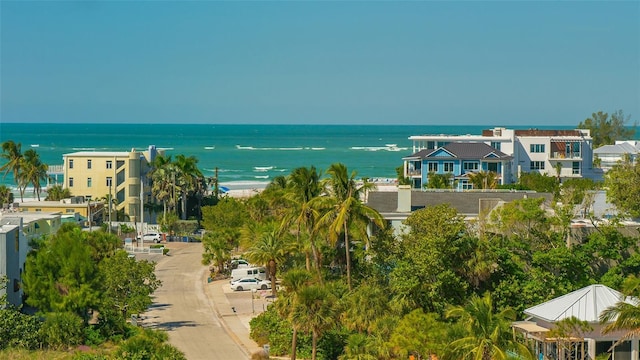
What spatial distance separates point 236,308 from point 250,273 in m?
7.82

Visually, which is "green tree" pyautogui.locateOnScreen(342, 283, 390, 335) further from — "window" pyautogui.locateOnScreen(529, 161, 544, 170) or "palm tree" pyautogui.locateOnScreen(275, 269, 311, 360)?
"window" pyautogui.locateOnScreen(529, 161, 544, 170)

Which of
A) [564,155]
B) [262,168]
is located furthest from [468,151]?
[262,168]

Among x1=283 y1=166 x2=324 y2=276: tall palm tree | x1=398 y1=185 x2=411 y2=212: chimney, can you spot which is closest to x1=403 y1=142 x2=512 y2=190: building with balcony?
x1=398 y1=185 x2=411 y2=212: chimney

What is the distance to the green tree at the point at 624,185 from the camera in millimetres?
55456

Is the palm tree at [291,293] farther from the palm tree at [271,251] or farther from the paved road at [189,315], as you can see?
the palm tree at [271,251]

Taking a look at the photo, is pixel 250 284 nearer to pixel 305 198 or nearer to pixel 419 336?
pixel 305 198

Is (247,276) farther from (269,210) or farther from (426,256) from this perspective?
(426,256)

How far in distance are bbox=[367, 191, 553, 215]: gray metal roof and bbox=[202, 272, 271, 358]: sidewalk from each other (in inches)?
310

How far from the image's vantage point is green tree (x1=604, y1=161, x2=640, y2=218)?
182 ft

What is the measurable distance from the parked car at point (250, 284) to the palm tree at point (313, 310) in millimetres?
20358

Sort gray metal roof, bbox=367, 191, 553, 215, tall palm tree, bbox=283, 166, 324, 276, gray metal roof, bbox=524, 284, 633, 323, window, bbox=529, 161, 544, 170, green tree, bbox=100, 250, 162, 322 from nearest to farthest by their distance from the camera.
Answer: gray metal roof, bbox=524, 284, 633, 323, green tree, bbox=100, 250, 162, 322, tall palm tree, bbox=283, 166, 324, 276, gray metal roof, bbox=367, 191, 553, 215, window, bbox=529, 161, 544, 170

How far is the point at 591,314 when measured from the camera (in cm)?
3181

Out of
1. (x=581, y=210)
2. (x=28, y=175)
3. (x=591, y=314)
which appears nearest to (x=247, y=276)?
(x=581, y=210)

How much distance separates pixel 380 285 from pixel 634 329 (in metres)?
15.8
